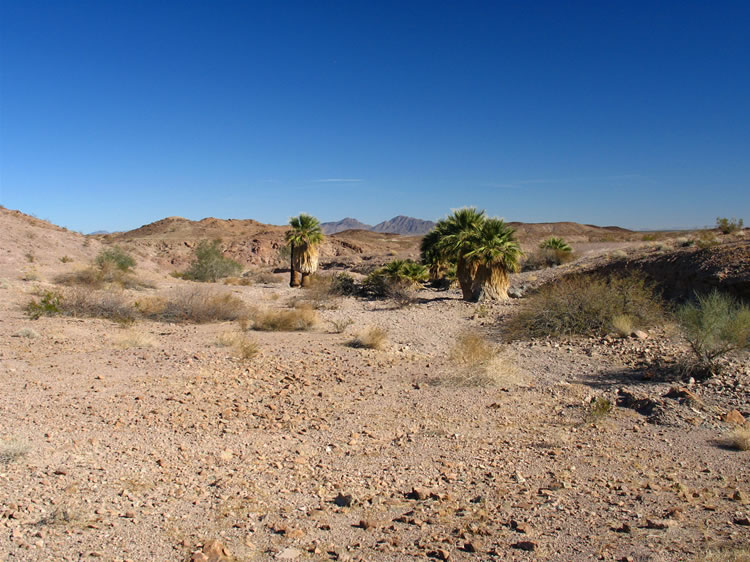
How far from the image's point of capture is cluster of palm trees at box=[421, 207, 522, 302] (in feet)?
59.6

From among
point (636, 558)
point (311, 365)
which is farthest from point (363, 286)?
point (636, 558)

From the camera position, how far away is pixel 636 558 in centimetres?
356

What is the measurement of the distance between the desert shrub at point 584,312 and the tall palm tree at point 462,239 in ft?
17.1

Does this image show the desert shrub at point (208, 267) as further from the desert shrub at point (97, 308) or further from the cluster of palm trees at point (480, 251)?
the cluster of palm trees at point (480, 251)

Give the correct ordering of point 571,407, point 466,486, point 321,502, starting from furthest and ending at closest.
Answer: point 571,407 → point 466,486 → point 321,502

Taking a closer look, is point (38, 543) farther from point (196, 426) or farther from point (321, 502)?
point (196, 426)

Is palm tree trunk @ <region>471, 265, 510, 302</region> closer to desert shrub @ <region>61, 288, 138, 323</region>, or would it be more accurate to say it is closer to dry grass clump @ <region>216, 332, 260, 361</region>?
dry grass clump @ <region>216, 332, 260, 361</region>

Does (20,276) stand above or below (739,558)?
above

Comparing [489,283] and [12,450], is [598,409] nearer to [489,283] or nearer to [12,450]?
[12,450]

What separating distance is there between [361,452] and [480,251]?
1304 centimetres

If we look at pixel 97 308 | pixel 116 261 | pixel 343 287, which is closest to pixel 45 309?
pixel 97 308

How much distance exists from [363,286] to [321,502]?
19.2 metres

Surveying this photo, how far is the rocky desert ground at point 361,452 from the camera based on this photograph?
3877 mm

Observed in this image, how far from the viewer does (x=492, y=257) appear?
18156 mm
